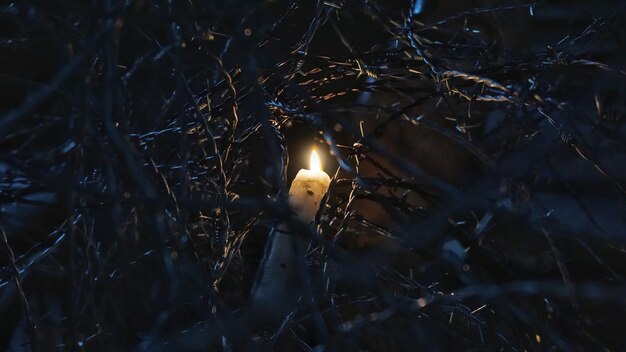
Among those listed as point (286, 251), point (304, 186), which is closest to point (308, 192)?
point (304, 186)

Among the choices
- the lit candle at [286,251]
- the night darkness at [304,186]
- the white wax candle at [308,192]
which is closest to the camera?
the night darkness at [304,186]

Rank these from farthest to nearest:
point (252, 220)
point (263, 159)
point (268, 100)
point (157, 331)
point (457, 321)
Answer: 1. point (263, 159)
2. point (457, 321)
3. point (252, 220)
4. point (268, 100)
5. point (157, 331)

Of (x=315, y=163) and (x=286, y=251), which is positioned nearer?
(x=286, y=251)

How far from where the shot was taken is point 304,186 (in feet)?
4.44

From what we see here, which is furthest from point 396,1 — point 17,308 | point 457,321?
point 17,308

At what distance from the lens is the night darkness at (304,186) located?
0.72 metres

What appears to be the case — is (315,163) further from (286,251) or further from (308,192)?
(286,251)

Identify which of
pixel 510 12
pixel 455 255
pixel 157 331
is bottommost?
pixel 455 255

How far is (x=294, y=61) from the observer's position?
1.30 meters

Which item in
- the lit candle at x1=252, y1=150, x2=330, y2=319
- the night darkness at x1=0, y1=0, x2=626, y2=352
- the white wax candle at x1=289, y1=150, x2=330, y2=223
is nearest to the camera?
the night darkness at x1=0, y1=0, x2=626, y2=352

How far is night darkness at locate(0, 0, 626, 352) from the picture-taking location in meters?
0.72

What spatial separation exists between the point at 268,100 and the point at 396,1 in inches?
45.5

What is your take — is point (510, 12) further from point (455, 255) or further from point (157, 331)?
point (157, 331)

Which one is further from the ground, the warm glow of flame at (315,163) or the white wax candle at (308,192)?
the warm glow of flame at (315,163)
